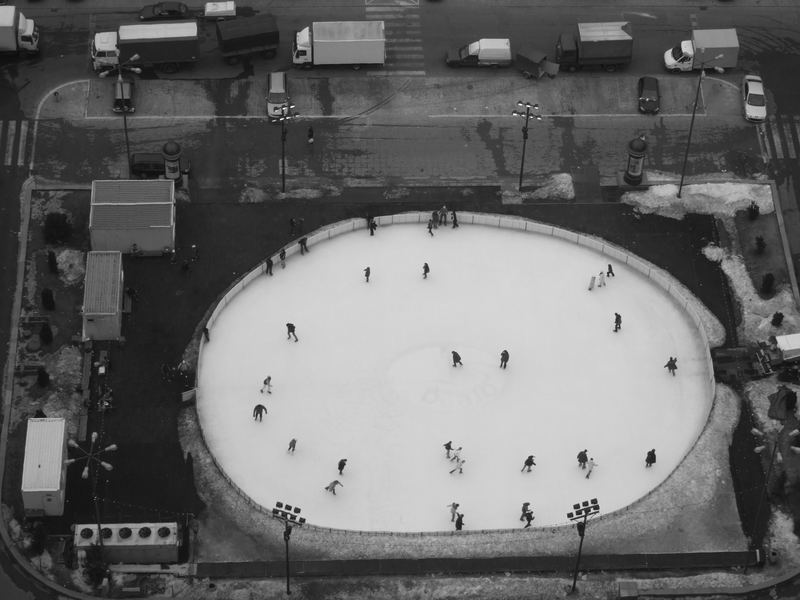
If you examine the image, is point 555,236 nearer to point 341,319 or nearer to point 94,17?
point 341,319

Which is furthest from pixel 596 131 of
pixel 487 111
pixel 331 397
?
pixel 331 397

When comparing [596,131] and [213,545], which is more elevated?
[596,131]

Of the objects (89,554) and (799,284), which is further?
(799,284)

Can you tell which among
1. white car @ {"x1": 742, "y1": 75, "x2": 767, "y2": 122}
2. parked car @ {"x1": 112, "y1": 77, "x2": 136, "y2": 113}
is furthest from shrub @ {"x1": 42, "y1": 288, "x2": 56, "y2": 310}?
white car @ {"x1": 742, "y1": 75, "x2": 767, "y2": 122}

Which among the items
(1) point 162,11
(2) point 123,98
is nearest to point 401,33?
(1) point 162,11

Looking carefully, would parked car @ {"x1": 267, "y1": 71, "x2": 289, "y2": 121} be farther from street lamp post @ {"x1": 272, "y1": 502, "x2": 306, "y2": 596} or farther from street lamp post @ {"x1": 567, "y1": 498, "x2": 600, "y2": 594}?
street lamp post @ {"x1": 567, "y1": 498, "x2": 600, "y2": 594}

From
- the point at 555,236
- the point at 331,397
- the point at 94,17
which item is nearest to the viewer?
the point at 331,397

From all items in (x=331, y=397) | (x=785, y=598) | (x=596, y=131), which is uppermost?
(x=596, y=131)
